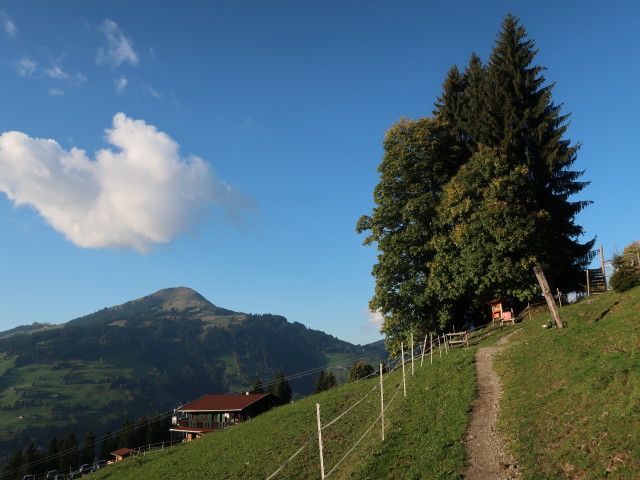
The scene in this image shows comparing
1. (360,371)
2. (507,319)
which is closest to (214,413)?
(360,371)

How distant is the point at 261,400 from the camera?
258 feet

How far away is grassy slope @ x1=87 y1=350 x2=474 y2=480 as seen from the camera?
44.8 ft

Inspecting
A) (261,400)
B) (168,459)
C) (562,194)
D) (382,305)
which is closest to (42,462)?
(261,400)

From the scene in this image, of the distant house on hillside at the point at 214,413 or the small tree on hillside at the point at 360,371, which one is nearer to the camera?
the distant house on hillside at the point at 214,413

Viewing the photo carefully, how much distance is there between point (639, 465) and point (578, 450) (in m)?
1.76

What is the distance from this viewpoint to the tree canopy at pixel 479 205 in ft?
104

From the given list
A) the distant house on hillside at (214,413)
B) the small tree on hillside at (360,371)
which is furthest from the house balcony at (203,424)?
the small tree on hillside at (360,371)

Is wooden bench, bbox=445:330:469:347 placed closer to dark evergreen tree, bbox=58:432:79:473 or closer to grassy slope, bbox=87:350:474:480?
grassy slope, bbox=87:350:474:480

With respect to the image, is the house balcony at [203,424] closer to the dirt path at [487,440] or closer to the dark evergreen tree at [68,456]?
the dark evergreen tree at [68,456]

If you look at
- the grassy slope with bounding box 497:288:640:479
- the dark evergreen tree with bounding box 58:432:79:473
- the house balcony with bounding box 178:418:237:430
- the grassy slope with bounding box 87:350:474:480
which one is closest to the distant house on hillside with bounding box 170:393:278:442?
the house balcony with bounding box 178:418:237:430

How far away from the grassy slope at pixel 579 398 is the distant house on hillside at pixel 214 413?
60.9 m

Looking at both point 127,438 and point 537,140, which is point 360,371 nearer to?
point 537,140

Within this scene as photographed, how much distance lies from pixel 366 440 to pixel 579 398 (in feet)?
28.5

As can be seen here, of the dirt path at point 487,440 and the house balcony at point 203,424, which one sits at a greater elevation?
the dirt path at point 487,440
